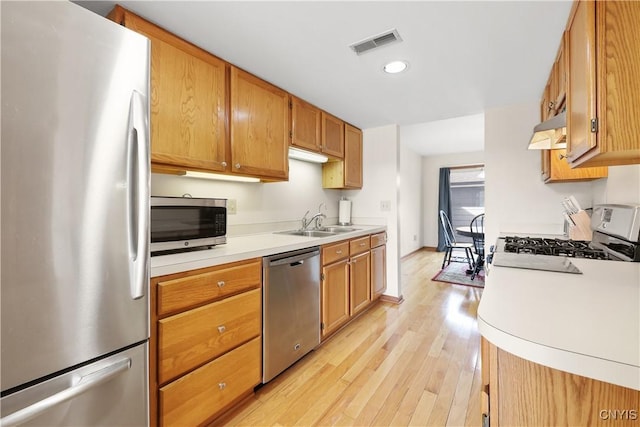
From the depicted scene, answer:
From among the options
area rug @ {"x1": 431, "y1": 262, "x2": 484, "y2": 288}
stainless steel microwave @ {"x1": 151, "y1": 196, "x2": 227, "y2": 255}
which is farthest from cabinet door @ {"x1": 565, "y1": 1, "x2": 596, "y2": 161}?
area rug @ {"x1": 431, "y1": 262, "x2": 484, "y2": 288}

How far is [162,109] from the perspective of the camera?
1.43 meters

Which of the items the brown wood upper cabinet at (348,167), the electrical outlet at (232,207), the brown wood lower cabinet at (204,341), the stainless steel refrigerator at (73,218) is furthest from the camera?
the brown wood upper cabinet at (348,167)

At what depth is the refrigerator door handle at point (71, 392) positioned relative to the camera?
72cm

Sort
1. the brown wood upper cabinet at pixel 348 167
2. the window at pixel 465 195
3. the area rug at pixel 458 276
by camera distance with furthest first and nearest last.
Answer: the window at pixel 465 195
the area rug at pixel 458 276
the brown wood upper cabinet at pixel 348 167

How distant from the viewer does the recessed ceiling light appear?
1815 millimetres

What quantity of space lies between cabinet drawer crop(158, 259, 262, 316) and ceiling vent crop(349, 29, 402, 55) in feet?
4.57

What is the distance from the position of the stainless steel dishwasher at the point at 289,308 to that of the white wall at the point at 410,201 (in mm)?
3591

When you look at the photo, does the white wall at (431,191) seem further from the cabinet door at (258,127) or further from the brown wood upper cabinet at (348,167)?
the cabinet door at (258,127)

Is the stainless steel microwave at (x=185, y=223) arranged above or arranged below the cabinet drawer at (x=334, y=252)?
above

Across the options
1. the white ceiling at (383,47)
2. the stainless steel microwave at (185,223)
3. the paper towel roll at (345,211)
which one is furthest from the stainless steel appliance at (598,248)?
the paper towel roll at (345,211)

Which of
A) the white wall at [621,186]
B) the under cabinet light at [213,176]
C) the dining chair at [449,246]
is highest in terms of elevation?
the under cabinet light at [213,176]

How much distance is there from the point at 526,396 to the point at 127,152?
1.32 metres

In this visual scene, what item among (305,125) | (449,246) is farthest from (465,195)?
(305,125)

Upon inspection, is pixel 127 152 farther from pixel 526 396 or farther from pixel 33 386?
pixel 526 396
